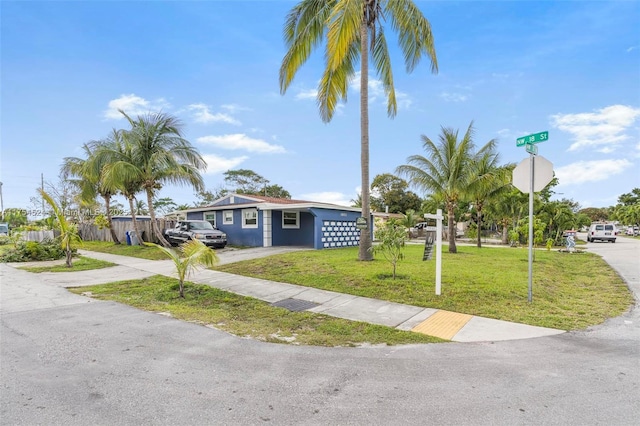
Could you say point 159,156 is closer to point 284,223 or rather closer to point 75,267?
point 75,267

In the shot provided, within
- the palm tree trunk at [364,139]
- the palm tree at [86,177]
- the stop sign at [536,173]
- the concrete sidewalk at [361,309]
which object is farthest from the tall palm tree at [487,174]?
the palm tree at [86,177]

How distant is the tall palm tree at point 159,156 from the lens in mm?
17062

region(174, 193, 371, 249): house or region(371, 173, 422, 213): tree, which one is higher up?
region(371, 173, 422, 213): tree

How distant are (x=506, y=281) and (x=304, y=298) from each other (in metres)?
5.25

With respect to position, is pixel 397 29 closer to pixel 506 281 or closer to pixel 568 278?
pixel 506 281

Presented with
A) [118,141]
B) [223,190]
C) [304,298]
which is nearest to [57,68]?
[118,141]

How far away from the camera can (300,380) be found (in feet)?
11.0

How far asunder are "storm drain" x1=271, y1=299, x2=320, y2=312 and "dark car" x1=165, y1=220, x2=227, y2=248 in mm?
11440

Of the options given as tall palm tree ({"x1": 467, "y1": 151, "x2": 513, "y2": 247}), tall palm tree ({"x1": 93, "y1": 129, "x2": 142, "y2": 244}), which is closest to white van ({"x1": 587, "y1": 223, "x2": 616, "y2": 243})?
tall palm tree ({"x1": 467, "y1": 151, "x2": 513, "y2": 247})

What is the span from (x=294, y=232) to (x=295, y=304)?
13.4 m

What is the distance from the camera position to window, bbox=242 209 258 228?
18781 millimetres

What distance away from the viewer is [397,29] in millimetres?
11523

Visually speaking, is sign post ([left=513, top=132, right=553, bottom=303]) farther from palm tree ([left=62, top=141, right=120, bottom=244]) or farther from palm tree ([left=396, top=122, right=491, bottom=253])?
palm tree ([left=62, top=141, right=120, bottom=244])

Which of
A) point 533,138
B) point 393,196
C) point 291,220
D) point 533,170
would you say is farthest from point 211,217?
point 393,196
